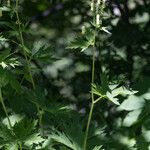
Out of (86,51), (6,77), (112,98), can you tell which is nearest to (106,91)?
(112,98)

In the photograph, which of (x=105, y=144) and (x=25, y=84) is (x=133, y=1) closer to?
(x=25, y=84)

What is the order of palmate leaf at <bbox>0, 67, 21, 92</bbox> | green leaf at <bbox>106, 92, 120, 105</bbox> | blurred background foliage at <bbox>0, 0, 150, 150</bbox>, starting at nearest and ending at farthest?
1. green leaf at <bbox>106, 92, 120, 105</bbox>
2. palmate leaf at <bbox>0, 67, 21, 92</bbox>
3. blurred background foliage at <bbox>0, 0, 150, 150</bbox>

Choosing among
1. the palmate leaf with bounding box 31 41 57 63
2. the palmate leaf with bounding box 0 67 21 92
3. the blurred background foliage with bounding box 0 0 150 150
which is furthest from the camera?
the blurred background foliage with bounding box 0 0 150 150

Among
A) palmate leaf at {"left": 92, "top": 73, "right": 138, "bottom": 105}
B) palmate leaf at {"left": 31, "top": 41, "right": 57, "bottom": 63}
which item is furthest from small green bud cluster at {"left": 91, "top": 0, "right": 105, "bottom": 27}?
palmate leaf at {"left": 31, "top": 41, "right": 57, "bottom": 63}

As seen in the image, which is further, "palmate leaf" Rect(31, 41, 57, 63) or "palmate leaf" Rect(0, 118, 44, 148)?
"palmate leaf" Rect(31, 41, 57, 63)

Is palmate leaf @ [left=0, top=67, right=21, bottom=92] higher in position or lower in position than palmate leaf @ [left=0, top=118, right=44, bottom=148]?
higher

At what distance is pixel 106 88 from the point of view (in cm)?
214

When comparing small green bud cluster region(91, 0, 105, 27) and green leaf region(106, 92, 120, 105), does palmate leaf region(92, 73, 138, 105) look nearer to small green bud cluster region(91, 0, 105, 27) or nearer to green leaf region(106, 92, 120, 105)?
green leaf region(106, 92, 120, 105)

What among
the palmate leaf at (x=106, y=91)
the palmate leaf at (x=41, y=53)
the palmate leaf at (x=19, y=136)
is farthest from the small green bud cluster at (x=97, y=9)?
the palmate leaf at (x=19, y=136)

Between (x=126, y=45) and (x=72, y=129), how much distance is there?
3.13ft

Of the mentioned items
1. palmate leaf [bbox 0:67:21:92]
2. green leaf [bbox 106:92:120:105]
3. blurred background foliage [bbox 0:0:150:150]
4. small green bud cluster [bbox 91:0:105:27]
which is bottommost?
blurred background foliage [bbox 0:0:150:150]

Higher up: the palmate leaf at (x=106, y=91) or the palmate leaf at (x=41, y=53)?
the palmate leaf at (x=41, y=53)

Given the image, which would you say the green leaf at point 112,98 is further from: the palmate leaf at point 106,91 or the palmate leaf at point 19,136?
the palmate leaf at point 19,136

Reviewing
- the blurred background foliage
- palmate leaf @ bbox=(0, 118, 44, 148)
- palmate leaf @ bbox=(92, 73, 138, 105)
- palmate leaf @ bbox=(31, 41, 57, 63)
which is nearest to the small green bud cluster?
palmate leaf @ bbox=(92, 73, 138, 105)
